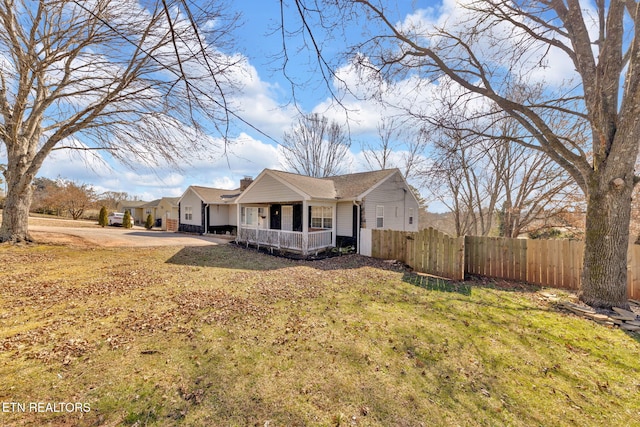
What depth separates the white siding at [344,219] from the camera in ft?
44.2

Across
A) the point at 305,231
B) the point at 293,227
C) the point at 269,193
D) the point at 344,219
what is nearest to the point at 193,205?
the point at 269,193

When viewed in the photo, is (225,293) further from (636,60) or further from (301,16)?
(636,60)

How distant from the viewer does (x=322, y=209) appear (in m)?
14.4

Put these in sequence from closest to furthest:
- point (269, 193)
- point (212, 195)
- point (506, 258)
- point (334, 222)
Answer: point (506, 258) → point (334, 222) → point (269, 193) → point (212, 195)

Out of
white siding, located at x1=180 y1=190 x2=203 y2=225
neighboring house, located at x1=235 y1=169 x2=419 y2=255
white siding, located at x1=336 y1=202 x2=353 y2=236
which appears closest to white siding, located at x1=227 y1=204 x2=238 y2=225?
white siding, located at x1=180 y1=190 x2=203 y2=225

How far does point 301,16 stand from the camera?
289 cm

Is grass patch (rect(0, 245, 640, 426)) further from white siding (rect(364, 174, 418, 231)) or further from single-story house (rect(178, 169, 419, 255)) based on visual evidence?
white siding (rect(364, 174, 418, 231))

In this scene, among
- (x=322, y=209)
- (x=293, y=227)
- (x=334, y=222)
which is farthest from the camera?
(x=293, y=227)

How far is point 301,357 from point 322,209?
11147 millimetres

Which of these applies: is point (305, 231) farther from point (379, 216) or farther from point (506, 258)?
point (506, 258)

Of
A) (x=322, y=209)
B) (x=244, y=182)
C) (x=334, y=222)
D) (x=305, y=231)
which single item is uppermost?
(x=244, y=182)

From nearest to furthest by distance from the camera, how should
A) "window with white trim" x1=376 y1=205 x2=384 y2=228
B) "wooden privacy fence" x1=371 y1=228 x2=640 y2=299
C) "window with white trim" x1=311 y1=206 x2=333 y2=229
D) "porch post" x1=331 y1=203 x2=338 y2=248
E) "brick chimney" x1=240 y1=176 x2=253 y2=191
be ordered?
"wooden privacy fence" x1=371 y1=228 x2=640 y2=299
"porch post" x1=331 y1=203 x2=338 y2=248
"window with white trim" x1=311 y1=206 x2=333 y2=229
"window with white trim" x1=376 y1=205 x2=384 y2=228
"brick chimney" x1=240 y1=176 x2=253 y2=191

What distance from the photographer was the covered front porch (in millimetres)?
12602

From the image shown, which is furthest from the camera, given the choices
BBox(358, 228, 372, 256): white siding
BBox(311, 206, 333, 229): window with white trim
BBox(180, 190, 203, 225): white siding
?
BBox(180, 190, 203, 225): white siding
